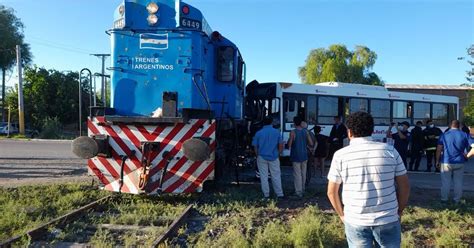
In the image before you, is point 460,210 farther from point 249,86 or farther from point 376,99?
point 376,99

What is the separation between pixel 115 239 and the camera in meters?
5.63

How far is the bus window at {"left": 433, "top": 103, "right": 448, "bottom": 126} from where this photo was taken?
71.4 feet

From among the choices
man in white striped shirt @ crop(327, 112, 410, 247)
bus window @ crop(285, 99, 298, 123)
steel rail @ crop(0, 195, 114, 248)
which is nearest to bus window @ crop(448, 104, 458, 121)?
bus window @ crop(285, 99, 298, 123)

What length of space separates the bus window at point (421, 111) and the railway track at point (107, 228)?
16264 mm

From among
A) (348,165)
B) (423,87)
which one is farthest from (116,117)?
(423,87)

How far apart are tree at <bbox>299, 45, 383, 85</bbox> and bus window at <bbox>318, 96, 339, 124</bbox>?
102ft

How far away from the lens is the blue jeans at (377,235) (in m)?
3.32

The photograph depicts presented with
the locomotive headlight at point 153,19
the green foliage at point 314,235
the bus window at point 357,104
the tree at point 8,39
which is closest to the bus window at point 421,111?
the bus window at point 357,104

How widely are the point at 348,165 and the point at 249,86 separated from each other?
1194cm

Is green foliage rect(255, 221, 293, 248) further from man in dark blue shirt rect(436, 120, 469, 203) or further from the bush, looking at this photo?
the bush

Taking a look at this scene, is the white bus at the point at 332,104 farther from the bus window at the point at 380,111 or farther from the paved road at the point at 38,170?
the paved road at the point at 38,170

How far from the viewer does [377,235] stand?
131 inches

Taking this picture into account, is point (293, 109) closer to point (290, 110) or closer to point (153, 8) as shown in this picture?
point (290, 110)

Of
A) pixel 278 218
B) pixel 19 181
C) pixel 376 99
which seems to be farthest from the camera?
pixel 376 99
